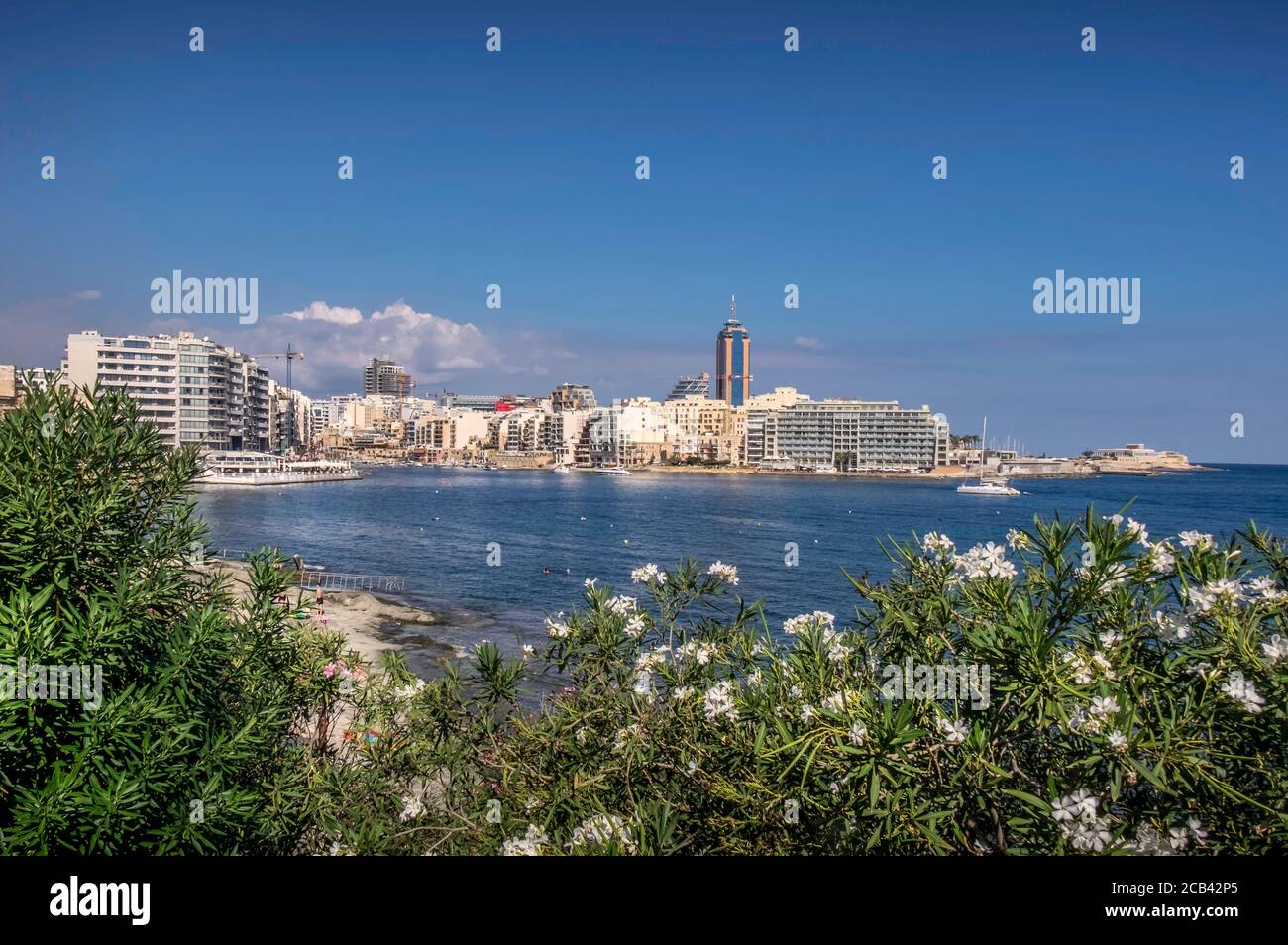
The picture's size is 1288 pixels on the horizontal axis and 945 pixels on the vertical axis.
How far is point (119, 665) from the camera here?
405 centimetres

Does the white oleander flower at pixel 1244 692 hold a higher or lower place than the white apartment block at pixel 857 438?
lower

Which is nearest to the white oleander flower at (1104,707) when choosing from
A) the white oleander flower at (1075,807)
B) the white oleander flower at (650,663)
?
the white oleander flower at (1075,807)

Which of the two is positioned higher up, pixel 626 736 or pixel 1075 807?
pixel 1075 807

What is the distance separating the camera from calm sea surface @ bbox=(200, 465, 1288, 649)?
34219 millimetres

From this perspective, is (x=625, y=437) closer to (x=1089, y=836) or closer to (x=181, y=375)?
(x=181, y=375)

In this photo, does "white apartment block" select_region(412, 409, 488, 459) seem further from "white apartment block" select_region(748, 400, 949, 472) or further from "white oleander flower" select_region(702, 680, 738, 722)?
"white oleander flower" select_region(702, 680, 738, 722)

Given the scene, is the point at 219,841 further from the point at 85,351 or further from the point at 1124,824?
the point at 85,351

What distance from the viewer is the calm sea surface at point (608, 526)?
34219 mm

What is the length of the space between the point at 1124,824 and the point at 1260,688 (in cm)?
66

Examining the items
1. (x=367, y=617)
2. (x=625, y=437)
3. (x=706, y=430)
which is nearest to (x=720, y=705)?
(x=367, y=617)

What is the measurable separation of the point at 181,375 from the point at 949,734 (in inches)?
3700

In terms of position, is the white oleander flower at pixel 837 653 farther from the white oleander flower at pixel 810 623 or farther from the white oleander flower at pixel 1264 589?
the white oleander flower at pixel 1264 589

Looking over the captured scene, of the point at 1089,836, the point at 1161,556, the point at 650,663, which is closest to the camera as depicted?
the point at 1089,836

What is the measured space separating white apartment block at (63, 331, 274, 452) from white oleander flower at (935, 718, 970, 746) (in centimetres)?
7630
